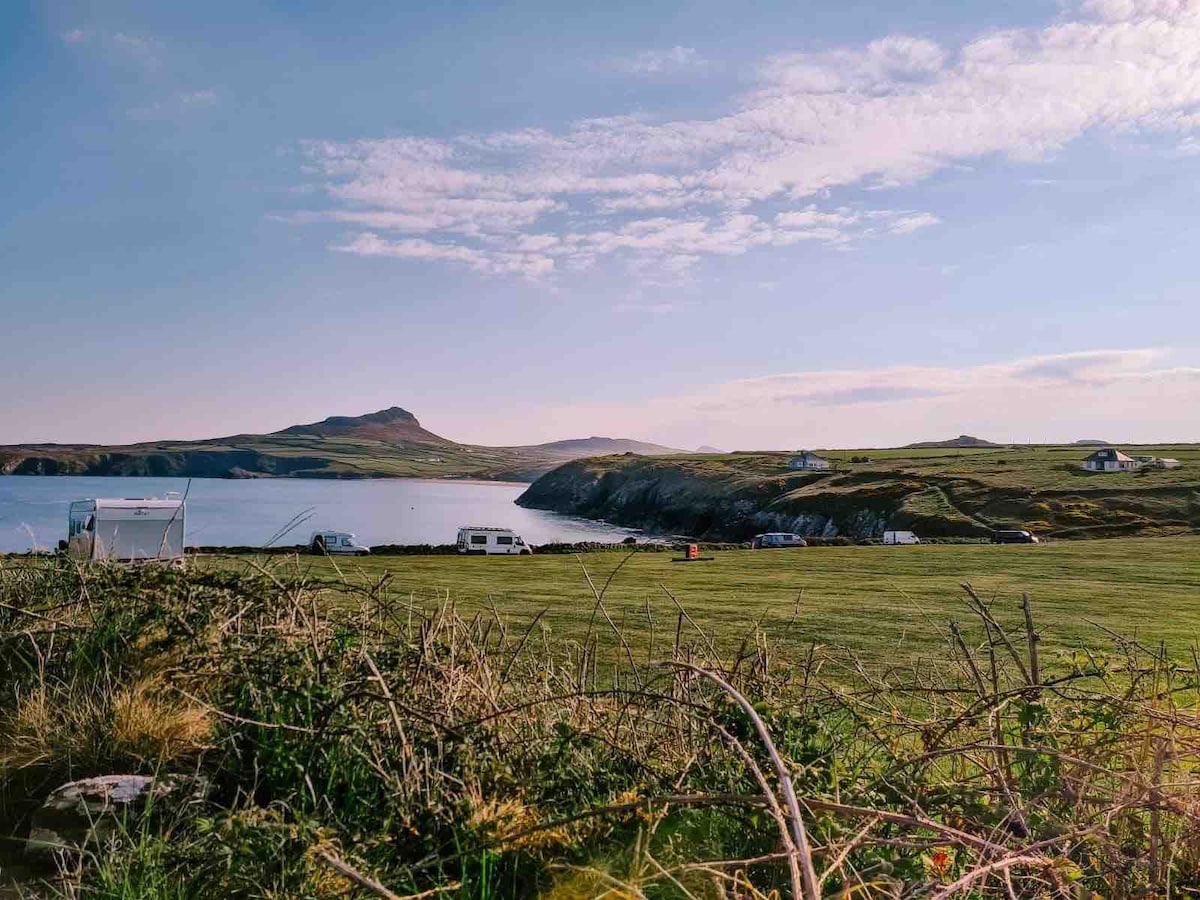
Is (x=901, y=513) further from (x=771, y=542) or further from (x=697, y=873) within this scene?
(x=697, y=873)

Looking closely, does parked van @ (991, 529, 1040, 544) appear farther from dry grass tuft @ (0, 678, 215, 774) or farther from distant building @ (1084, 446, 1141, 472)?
dry grass tuft @ (0, 678, 215, 774)

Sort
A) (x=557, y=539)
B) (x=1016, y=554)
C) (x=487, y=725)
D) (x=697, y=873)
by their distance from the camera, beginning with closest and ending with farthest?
(x=697, y=873), (x=487, y=725), (x=1016, y=554), (x=557, y=539)

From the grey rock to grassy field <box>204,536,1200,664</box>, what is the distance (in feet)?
8.60

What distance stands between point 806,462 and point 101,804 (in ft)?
355

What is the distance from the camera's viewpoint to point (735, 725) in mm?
3908

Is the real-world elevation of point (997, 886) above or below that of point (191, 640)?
below

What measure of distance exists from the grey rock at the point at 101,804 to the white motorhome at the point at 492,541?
3940 cm

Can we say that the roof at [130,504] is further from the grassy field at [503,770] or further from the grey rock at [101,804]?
the grey rock at [101,804]

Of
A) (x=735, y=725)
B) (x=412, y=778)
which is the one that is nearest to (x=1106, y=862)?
(x=735, y=725)

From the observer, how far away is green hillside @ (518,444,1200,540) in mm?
59812

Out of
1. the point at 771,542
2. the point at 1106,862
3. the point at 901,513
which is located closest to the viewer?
the point at 1106,862

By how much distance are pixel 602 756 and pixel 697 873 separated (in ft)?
3.20

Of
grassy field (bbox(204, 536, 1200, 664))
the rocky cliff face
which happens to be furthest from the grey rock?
the rocky cliff face

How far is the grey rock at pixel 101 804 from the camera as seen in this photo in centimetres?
398
